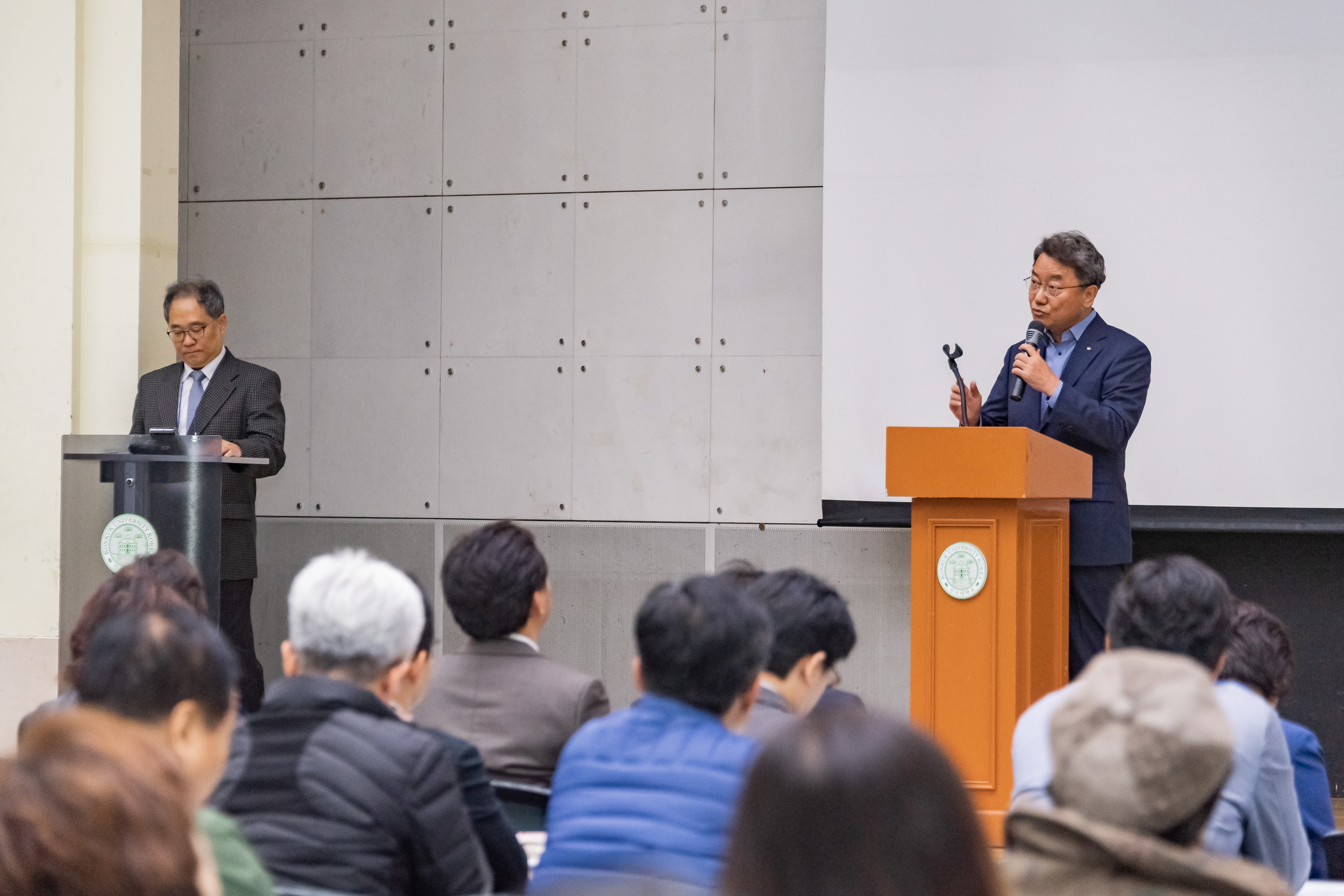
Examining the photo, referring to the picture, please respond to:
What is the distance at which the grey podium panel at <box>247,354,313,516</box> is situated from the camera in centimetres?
629

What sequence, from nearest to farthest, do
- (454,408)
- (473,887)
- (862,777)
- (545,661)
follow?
(862,777) → (473,887) → (545,661) → (454,408)

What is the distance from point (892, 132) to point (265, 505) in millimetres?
3216

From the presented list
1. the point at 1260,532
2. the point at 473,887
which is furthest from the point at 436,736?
→ the point at 1260,532

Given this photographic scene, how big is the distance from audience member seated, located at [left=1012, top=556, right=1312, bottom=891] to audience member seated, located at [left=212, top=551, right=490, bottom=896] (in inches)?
35.9

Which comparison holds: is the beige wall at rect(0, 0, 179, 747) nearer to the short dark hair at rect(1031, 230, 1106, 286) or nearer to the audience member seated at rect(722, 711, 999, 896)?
the short dark hair at rect(1031, 230, 1106, 286)

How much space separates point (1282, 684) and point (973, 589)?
1092 millimetres

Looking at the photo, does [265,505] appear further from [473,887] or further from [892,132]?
[473,887]

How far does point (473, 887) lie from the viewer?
1845mm

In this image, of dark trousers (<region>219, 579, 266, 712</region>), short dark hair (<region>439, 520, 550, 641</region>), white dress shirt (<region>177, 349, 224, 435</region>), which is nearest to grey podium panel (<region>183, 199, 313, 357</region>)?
white dress shirt (<region>177, 349, 224, 435</region>)

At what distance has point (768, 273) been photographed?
5.94 meters

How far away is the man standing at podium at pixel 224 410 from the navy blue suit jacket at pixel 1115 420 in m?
2.44

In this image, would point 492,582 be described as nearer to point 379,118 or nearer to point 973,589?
point 973,589

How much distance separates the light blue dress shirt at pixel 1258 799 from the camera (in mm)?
2059

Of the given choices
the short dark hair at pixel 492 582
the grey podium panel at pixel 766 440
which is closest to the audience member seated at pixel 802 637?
the short dark hair at pixel 492 582
